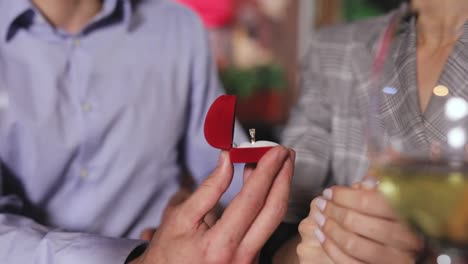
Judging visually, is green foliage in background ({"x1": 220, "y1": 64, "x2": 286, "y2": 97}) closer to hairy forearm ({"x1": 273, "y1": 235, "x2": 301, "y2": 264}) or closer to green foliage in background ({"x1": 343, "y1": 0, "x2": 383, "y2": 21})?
Result: green foliage in background ({"x1": 343, "y1": 0, "x2": 383, "y2": 21})

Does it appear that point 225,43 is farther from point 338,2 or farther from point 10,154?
point 10,154

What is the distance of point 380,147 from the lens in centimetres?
42

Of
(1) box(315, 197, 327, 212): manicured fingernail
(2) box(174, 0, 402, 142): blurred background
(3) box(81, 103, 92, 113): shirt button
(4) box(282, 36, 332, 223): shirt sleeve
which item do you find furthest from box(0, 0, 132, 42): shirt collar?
(2) box(174, 0, 402, 142): blurred background

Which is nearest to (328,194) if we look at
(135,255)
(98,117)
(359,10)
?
(135,255)

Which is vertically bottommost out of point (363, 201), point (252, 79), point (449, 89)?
point (252, 79)

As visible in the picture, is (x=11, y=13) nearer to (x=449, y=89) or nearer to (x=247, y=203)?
(x=247, y=203)

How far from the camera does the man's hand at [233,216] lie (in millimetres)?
473

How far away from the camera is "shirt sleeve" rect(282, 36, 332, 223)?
887mm

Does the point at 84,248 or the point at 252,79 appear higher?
the point at 84,248

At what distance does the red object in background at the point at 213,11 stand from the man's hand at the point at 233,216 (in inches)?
74.4

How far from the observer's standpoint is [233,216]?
473 millimetres

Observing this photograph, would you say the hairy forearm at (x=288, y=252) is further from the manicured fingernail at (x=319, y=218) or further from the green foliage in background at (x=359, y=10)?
the green foliage in background at (x=359, y=10)

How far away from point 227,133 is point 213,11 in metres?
1.98

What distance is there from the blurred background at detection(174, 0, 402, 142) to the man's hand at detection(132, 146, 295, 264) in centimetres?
176
